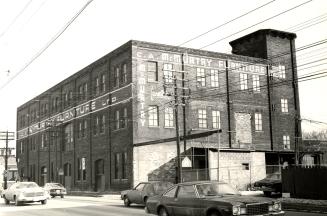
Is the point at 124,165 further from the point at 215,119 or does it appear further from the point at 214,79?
the point at 214,79

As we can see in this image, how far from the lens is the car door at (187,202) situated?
12875 millimetres

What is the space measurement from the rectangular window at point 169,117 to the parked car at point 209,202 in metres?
24.5

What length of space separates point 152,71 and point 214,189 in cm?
2731

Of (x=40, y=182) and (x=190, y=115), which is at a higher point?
(x=190, y=115)

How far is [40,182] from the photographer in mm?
60562

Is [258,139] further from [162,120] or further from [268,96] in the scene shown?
[162,120]

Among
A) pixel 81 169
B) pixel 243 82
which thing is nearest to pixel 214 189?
pixel 243 82

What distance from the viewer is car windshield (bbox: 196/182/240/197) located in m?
13.0

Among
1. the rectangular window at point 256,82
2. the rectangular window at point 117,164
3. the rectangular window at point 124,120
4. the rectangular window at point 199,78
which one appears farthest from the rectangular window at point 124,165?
the rectangular window at point 256,82

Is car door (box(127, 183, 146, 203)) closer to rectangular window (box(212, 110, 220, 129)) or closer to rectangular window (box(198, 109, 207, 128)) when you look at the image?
rectangular window (box(198, 109, 207, 128))

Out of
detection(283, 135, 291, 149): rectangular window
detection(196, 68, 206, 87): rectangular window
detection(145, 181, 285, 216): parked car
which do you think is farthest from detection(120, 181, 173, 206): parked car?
detection(283, 135, 291, 149): rectangular window

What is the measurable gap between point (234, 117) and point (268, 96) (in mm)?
5440

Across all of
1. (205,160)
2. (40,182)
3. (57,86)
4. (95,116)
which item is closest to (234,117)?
(205,160)

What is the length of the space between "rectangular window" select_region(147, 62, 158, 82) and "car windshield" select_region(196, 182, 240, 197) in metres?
26.6
